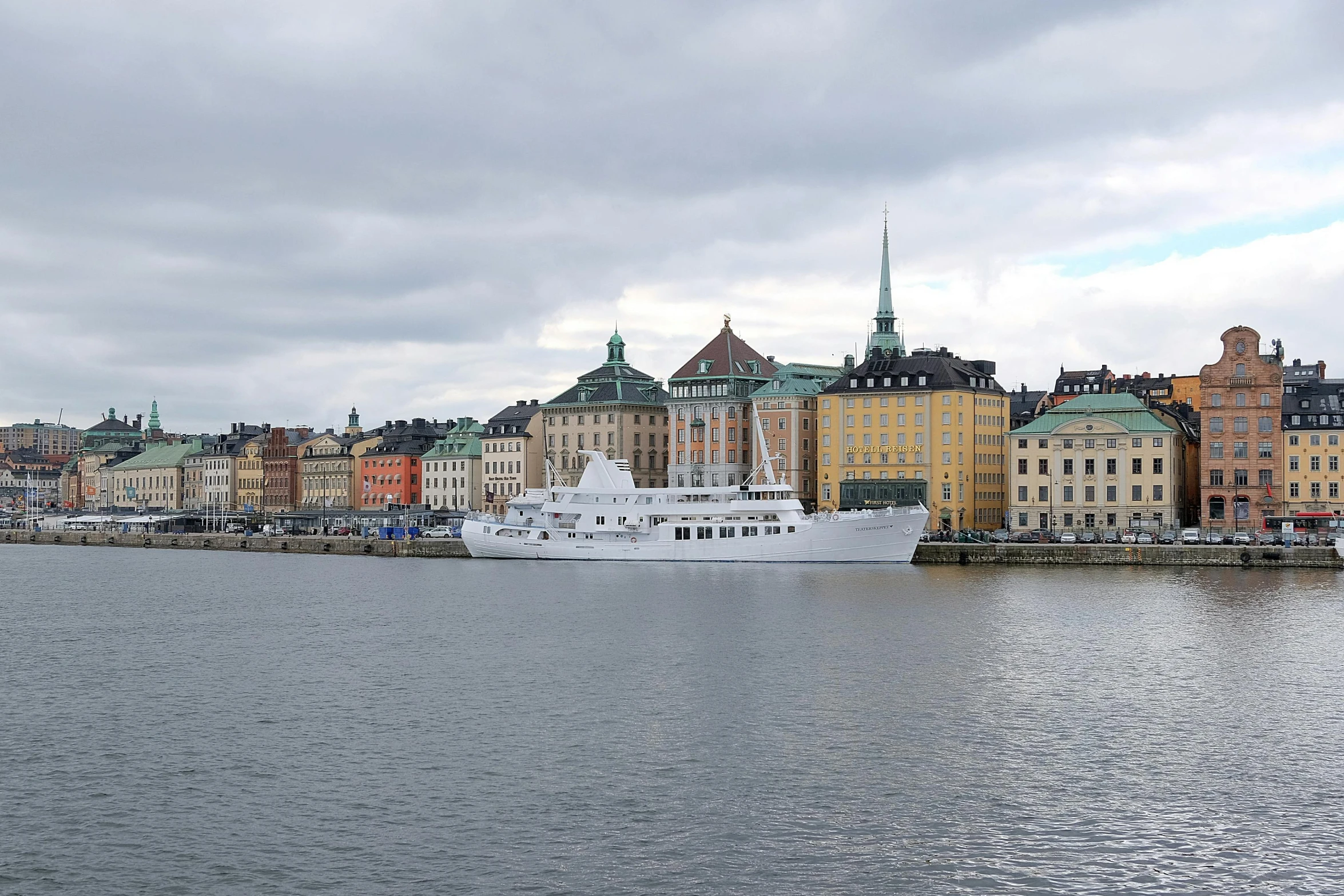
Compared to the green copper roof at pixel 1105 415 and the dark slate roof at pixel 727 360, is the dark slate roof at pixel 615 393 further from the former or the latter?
the green copper roof at pixel 1105 415

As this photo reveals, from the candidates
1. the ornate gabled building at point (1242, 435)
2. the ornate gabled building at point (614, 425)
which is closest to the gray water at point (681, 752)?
the ornate gabled building at point (1242, 435)

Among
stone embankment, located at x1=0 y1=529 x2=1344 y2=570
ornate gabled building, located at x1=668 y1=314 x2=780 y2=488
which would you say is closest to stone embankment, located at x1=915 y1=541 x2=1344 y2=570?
stone embankment, located at x1=0 y1=529 x2=1344 y2=570

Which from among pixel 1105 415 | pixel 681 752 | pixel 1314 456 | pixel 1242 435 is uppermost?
pixel 1105 415

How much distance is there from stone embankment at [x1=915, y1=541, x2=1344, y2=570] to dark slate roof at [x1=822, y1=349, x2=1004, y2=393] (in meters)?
31.4

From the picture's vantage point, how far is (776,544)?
118 meters

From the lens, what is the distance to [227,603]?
282 feet

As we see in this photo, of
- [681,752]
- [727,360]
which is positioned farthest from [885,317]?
[681,752]

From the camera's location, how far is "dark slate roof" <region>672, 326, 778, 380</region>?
558 feet

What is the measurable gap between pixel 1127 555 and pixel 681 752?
83.3 meters

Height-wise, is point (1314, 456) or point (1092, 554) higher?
point (1314, 456)

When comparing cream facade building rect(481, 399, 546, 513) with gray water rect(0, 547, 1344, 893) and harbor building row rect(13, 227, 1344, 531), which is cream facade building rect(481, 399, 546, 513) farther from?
gray water rect(0, 547, 1344, 893)

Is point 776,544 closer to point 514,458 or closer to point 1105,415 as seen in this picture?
point 1105,415

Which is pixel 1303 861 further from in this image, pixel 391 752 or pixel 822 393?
pixel 822 393

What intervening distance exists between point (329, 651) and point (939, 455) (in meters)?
96.7
